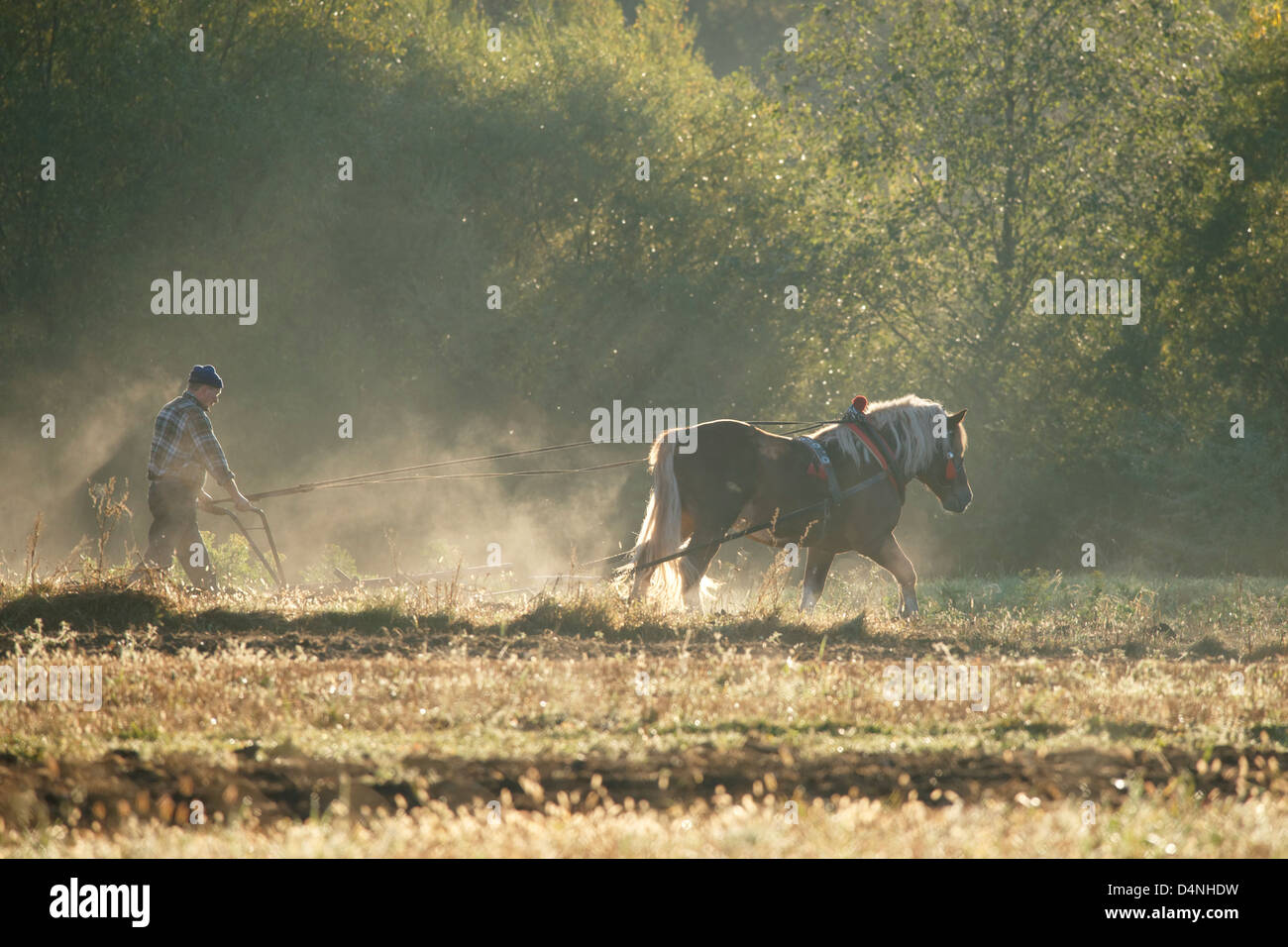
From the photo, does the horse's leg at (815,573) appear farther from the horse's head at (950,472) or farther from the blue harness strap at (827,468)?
the horse's head at (950,472)

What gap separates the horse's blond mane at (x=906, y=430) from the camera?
13305 mm

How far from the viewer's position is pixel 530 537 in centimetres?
2605

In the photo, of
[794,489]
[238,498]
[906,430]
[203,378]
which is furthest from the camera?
[906,430]

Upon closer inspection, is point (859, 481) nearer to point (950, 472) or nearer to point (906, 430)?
point (906, 430)

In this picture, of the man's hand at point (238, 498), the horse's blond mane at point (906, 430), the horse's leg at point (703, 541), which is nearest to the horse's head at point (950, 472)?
the horse's blond mane at point (906, 430)

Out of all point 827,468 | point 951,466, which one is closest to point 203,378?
point 827,468

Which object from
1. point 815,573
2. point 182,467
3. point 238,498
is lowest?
point 815,573

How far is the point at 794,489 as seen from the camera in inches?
499

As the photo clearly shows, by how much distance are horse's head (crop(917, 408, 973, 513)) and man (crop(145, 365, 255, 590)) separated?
22.4ft

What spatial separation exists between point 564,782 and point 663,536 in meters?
6.22

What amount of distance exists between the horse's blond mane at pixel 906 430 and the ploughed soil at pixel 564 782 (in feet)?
22.5

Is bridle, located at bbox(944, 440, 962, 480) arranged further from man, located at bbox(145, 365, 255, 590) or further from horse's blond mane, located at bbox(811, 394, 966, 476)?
man, located at bbox(145, 365, 255, 590)
